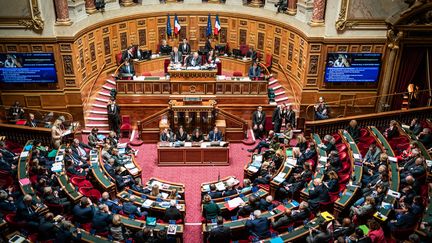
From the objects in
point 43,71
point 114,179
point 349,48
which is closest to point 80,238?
point 114,179

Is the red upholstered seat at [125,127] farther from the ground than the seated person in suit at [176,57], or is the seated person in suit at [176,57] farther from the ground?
the seated person in suit at [176,57]

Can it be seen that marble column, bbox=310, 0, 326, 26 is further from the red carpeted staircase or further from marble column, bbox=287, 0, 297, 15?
the red carpeted staircase

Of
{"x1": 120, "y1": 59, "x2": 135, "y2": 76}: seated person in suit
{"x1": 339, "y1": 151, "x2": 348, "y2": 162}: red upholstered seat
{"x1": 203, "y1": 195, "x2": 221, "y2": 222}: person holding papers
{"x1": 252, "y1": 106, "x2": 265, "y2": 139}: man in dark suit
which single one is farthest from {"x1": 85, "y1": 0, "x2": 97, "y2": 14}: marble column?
{"x1": 339, "y1": 151, "x2": 348, "y2": 162}: red upholstered seat

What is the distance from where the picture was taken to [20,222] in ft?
33.8

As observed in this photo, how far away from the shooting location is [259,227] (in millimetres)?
10438

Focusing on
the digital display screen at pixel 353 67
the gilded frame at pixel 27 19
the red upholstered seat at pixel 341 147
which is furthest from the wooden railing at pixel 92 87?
the red upholstered seat at pixel 341 147

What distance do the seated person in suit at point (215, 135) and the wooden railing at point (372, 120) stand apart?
124 inches

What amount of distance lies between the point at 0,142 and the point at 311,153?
31.8 ft

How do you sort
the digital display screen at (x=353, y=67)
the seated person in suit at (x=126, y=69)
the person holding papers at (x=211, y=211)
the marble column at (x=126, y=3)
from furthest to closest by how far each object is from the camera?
the marble column at (x=126, y=3)
the seated person in suit at (x=126, y=69)
the digital display screen at (x=353, y=67)
the person holding papers at (x=211, y=211)

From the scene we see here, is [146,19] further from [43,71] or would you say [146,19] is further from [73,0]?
[43,71]

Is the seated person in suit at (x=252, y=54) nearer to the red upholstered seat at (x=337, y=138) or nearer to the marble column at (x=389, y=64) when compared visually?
the marble column at (x=389, y=64)

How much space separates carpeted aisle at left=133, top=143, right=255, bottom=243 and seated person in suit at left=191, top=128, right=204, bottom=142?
3.52 ft

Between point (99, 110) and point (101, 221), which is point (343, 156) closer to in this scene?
point (101, 221)

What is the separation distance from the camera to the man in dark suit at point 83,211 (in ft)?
35.5
